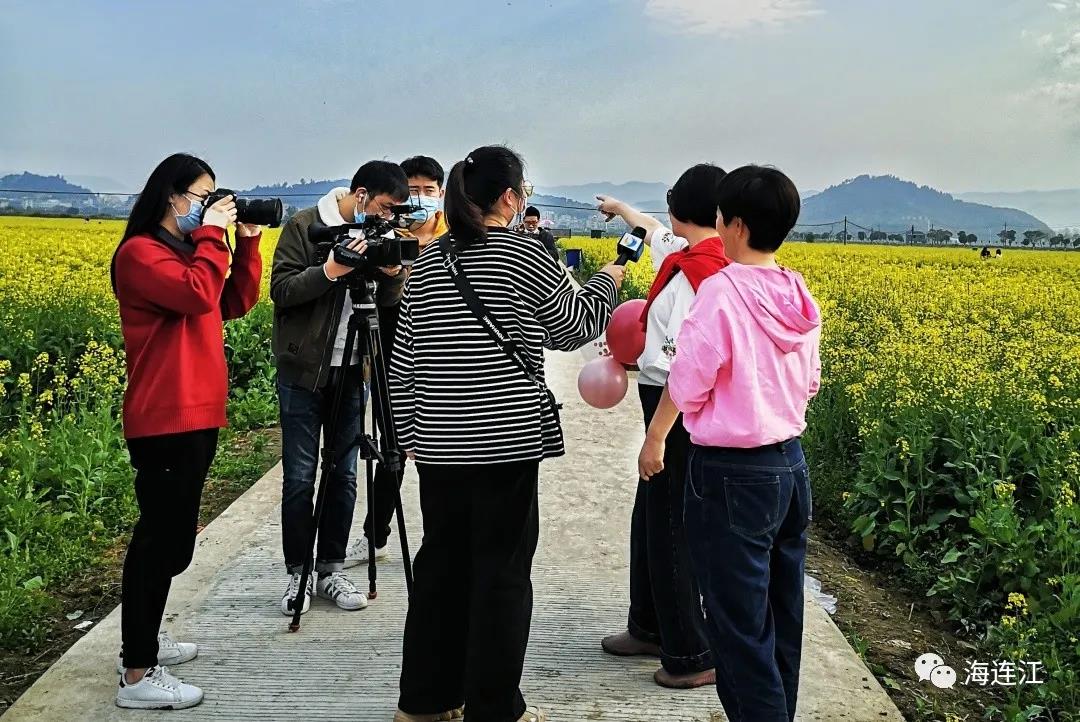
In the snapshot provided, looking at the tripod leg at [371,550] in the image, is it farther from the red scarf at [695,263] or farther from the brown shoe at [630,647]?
the red scarf at [695,263]

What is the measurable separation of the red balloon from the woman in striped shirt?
0.54 meters

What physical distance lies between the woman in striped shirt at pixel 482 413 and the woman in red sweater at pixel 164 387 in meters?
0.79

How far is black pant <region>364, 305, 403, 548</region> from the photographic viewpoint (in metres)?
4.57

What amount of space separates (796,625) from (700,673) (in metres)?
0.81

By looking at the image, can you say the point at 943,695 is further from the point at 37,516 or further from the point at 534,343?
the point at 37,516

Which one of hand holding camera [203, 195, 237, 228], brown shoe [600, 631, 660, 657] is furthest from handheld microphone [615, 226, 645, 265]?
brown shoe [600, 631, 660, 657]

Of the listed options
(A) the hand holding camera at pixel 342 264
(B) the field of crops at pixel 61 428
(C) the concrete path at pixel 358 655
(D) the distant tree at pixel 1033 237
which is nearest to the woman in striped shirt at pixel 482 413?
(C) the concrete path at pixel 358 655

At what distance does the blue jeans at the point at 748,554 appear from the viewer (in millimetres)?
2785

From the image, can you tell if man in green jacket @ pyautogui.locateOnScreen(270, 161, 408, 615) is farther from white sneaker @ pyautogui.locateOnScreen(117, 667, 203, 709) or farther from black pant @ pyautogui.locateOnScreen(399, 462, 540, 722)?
black pant @ pyautogui.locateOnScreen(399, 462, 540, 722)

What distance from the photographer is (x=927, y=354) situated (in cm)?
683

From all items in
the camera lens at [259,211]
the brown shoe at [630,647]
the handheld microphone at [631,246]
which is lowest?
the brown shoe at [630,647]

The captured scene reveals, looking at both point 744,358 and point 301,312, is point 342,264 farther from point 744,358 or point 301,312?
point 744,358

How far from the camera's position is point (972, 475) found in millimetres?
5238

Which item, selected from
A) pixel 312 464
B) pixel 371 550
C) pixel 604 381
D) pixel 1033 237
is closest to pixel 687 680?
pixel 604 381
